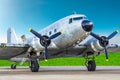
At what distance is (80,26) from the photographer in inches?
1007

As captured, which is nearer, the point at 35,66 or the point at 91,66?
the point at 35,66

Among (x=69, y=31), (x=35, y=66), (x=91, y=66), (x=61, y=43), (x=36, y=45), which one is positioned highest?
(x=69, y=31)

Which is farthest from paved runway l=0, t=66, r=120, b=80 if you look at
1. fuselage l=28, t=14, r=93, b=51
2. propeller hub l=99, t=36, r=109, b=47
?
propeller hub l=99, t=36, r=109, b=47

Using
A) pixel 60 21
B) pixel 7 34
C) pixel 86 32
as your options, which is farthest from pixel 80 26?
pixel 7 34

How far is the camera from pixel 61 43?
1064 inches

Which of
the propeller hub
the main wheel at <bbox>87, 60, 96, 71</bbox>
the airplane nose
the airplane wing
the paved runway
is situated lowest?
the paved runway

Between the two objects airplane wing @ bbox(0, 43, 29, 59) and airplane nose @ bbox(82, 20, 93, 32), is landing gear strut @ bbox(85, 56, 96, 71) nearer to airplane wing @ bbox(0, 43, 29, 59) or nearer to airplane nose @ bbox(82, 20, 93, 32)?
airplane nose @ bbox(82, 20, 93, 32)

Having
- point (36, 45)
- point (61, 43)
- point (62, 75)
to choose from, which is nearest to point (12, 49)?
point (36, 45)

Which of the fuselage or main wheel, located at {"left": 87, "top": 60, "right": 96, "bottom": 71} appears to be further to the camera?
main wheel, located at {"left": 87, "top": 60, "right": 96, "bottom": 71}

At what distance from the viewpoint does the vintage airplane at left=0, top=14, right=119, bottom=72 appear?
85.4 ft

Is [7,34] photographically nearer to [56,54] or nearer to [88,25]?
[56,54]

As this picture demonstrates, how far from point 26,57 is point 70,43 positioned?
4.84 m

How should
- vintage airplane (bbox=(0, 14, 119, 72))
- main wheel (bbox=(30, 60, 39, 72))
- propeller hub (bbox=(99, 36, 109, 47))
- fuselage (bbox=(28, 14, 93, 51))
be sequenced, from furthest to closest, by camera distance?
Result: propeller hub (bbox=(99, 36, 109, 47)), main wheel (bbox=(30, 60, 39, 72)), vintage airplane (bbox=(0, 14, 119, 72)), fuselage (bbox=(28, 14, 93, 51))

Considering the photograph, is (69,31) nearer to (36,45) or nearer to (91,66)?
(36,45)
